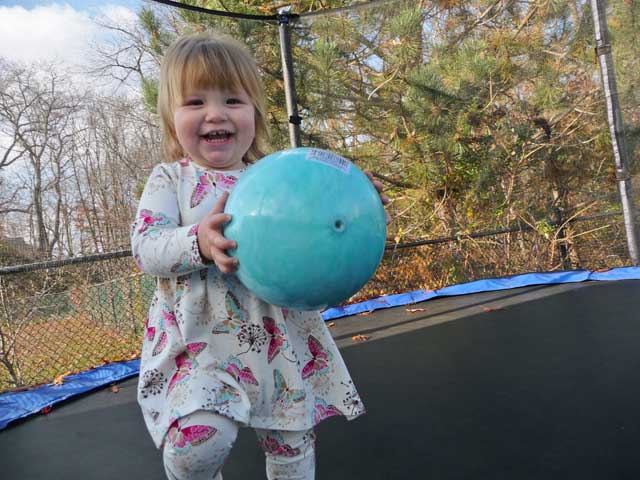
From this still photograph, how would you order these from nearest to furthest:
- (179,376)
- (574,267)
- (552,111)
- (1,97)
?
(179,376), (1,97), (552,111), (574,267)

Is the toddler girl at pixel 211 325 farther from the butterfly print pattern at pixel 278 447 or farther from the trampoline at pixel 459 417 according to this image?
the trampoline at pixel 459 417

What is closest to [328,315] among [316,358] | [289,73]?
[289,73]

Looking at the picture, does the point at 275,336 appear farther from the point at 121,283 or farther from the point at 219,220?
the point at 121,283

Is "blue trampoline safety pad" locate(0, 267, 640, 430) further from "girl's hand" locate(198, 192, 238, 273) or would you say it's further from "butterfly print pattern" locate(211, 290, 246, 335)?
"girl's hand" locate(198, 192, 238, 273)

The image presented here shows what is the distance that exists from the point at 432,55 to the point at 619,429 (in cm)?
327

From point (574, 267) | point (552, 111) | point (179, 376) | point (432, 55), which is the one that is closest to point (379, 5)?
point (432, 55)

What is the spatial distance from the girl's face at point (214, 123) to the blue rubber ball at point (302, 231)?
0.19m

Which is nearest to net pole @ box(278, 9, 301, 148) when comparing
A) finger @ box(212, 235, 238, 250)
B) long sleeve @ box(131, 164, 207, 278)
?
long sleeve @ box(131, 164, 207, 278)

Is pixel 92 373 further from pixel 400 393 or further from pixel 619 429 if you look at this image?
pixel 619 429

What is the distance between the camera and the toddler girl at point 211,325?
2.66ft

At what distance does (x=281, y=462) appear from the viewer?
94cm

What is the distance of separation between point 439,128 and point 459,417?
9.04 feet

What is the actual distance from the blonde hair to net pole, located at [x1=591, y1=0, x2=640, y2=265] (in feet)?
11.8

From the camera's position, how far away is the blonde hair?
943 millimetres
